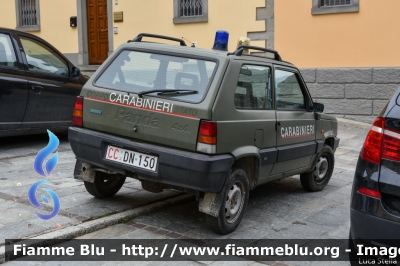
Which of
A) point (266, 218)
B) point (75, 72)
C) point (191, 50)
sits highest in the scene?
point (191, 50)

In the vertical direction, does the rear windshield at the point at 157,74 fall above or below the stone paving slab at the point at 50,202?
above

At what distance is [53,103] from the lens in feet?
28.7

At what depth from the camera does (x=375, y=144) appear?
369 centimetres

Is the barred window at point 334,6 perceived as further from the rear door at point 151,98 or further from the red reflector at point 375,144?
the red reflector at point 375,144

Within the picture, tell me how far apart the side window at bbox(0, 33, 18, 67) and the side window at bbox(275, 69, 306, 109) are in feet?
14.5

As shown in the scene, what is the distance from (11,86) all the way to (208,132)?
15.0ft

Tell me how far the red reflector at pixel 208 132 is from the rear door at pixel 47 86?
4600 mm

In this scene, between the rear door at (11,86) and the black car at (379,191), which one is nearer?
the black car at (379,191)

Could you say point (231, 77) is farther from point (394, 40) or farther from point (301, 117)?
point (394, 40)

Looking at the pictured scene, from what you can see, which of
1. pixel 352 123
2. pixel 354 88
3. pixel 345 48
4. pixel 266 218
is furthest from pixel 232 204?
pixel 345 48

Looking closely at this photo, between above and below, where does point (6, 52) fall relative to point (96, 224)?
above

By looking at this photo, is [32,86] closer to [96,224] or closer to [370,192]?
[96,224]

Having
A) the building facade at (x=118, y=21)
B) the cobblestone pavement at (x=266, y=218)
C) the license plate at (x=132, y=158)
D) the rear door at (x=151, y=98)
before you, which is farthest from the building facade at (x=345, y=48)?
the license plate at (x=132, y=158)

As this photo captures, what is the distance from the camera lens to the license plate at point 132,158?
15.7 ft
